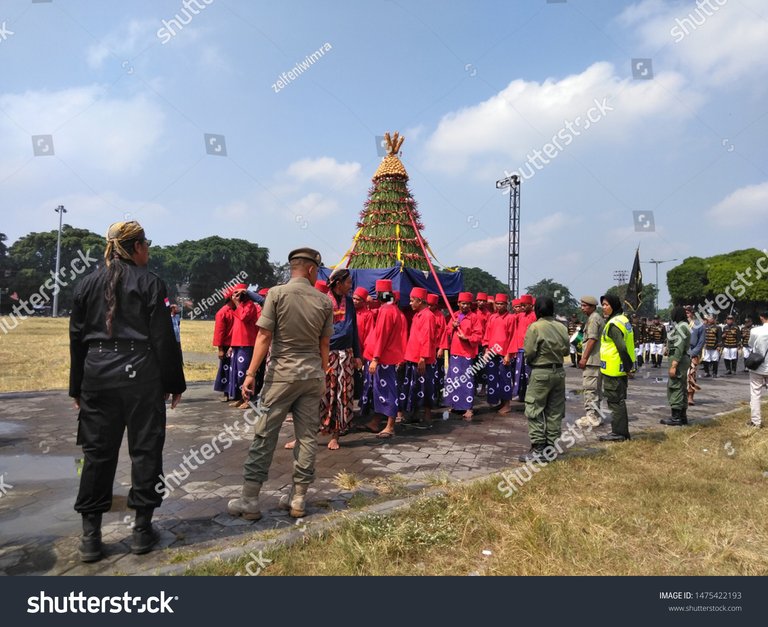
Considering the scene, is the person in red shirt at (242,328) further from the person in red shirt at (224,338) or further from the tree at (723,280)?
the tree at (723,280)

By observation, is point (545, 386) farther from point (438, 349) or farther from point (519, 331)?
point (519, 331)

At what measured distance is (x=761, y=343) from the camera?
22.1 feet

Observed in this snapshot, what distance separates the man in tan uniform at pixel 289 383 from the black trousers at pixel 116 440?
64cm

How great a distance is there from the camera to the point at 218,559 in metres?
2.75

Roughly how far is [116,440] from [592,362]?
6239 mm

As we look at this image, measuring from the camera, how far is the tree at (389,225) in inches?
409

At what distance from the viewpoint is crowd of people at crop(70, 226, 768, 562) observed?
2988 millimetres

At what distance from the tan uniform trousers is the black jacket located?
2.46 feet

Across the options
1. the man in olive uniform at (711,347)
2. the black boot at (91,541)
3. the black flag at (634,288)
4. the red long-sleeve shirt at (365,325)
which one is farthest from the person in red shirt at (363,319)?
the man in olive uniform at (711,347)

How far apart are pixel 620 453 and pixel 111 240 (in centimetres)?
534

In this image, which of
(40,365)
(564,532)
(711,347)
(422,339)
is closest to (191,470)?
(422,339)

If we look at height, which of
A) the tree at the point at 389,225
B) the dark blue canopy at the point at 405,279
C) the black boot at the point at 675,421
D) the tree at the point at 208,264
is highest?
the tree at the point at 208,264

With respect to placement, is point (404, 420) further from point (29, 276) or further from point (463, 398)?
point (29, 276)
